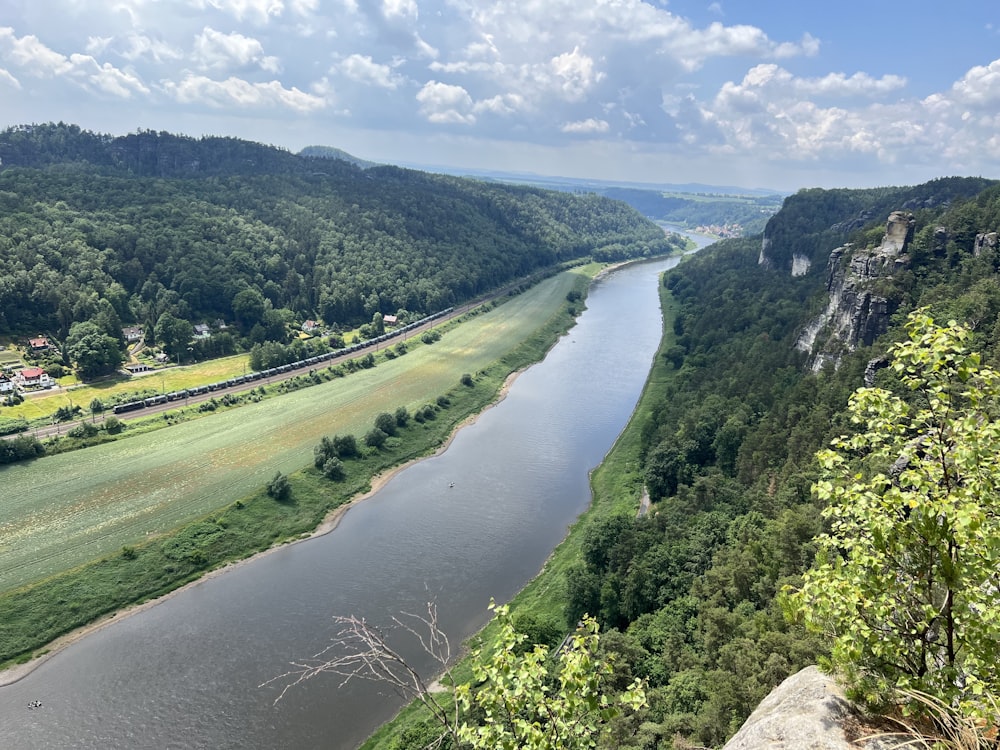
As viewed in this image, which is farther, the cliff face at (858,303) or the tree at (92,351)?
the tree at (92,351)

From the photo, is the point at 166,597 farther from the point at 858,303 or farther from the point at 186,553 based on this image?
the point at 858,303

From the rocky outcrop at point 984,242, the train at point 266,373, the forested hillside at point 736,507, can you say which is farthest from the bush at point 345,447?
the rocky outcrop at point 984,242

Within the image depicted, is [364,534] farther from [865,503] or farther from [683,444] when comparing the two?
[865,503]

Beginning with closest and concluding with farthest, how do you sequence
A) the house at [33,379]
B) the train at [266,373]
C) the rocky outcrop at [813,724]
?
the rocky outcrop at [813,724]
the train at [266,373]
the house at [33,379]

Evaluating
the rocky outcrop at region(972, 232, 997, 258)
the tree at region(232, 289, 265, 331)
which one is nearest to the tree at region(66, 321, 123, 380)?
the tree at region(232, 289, 265, 331)

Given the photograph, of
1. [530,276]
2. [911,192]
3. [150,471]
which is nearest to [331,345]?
[150,471]

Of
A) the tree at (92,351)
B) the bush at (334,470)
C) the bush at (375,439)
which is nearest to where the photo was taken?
the bush at (334,470)

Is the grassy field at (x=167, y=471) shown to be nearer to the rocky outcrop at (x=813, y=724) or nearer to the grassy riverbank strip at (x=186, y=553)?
the grassy riverbank strip at (x=186, y=553)
